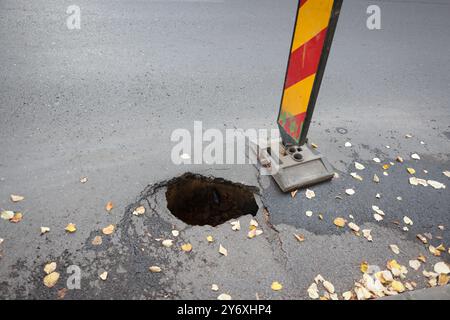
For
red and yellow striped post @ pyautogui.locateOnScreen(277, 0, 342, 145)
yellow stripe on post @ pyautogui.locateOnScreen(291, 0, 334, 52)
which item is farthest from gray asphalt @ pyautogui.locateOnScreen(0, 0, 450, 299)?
yellow stripe on post @ pyautogui.locateOnScreen(291, 0, 334, 52)

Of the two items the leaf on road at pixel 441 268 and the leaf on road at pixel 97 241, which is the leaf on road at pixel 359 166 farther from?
the leaf on road at pixel 97 241

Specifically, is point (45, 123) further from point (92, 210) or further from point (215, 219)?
point (215, 219)

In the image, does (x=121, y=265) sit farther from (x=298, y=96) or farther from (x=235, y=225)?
(x=298, y=96)

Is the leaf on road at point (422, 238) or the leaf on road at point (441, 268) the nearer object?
the leaf on road at point (441, 268)

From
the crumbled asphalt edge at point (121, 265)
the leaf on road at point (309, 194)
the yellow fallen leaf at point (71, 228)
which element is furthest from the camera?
the leaf on road at point (309, 194)

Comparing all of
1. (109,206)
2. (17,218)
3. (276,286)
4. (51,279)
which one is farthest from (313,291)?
(17,218)

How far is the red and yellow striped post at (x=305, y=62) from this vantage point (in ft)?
6.70

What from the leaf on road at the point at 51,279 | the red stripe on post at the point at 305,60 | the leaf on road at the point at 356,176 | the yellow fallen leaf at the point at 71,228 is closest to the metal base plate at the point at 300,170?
the leaf on road at the point at 356,176

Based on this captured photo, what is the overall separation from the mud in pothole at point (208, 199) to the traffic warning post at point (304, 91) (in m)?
0.43

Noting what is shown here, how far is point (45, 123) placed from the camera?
11.0 ft

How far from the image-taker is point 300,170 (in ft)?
10.1

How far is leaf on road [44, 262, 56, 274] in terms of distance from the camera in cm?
221

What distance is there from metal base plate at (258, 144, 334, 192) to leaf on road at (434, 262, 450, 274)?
1181mm
